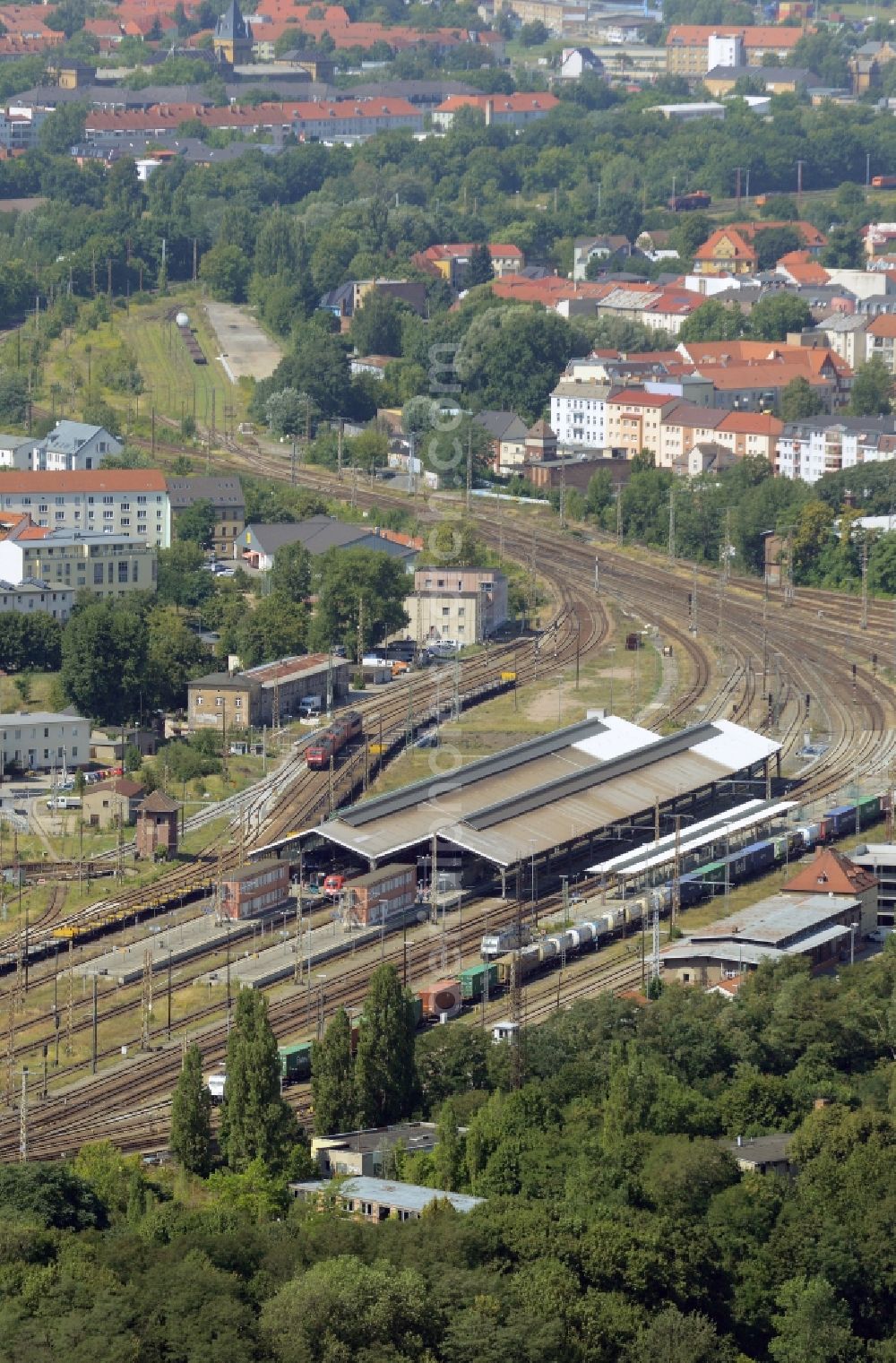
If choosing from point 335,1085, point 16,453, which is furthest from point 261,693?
point 335,1085

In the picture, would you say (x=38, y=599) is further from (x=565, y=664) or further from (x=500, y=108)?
(x=500, y=108)

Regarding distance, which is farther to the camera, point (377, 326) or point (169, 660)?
point (377, 326)

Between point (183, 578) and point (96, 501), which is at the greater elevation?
point (96, 501)

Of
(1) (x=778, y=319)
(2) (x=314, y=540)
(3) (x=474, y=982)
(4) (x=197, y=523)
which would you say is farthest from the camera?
(1) (x=778, y=319)

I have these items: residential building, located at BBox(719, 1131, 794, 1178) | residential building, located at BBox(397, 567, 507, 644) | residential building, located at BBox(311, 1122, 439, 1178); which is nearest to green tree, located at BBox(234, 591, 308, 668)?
residential building, located at BBox(397, 567, 507, 644)

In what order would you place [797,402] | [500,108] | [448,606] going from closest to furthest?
[448,606], [797,402], [500,108]

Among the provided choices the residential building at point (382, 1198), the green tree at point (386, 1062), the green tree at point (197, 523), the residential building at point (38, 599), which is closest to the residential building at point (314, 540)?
the green tree at point (197, 523)

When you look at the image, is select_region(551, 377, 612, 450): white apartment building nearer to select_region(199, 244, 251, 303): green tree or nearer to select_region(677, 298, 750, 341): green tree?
select_region(677, 298, 750, 341): green tree

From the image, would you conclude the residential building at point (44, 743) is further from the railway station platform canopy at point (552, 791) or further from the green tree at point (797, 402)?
the green tree at point (797, 402)
